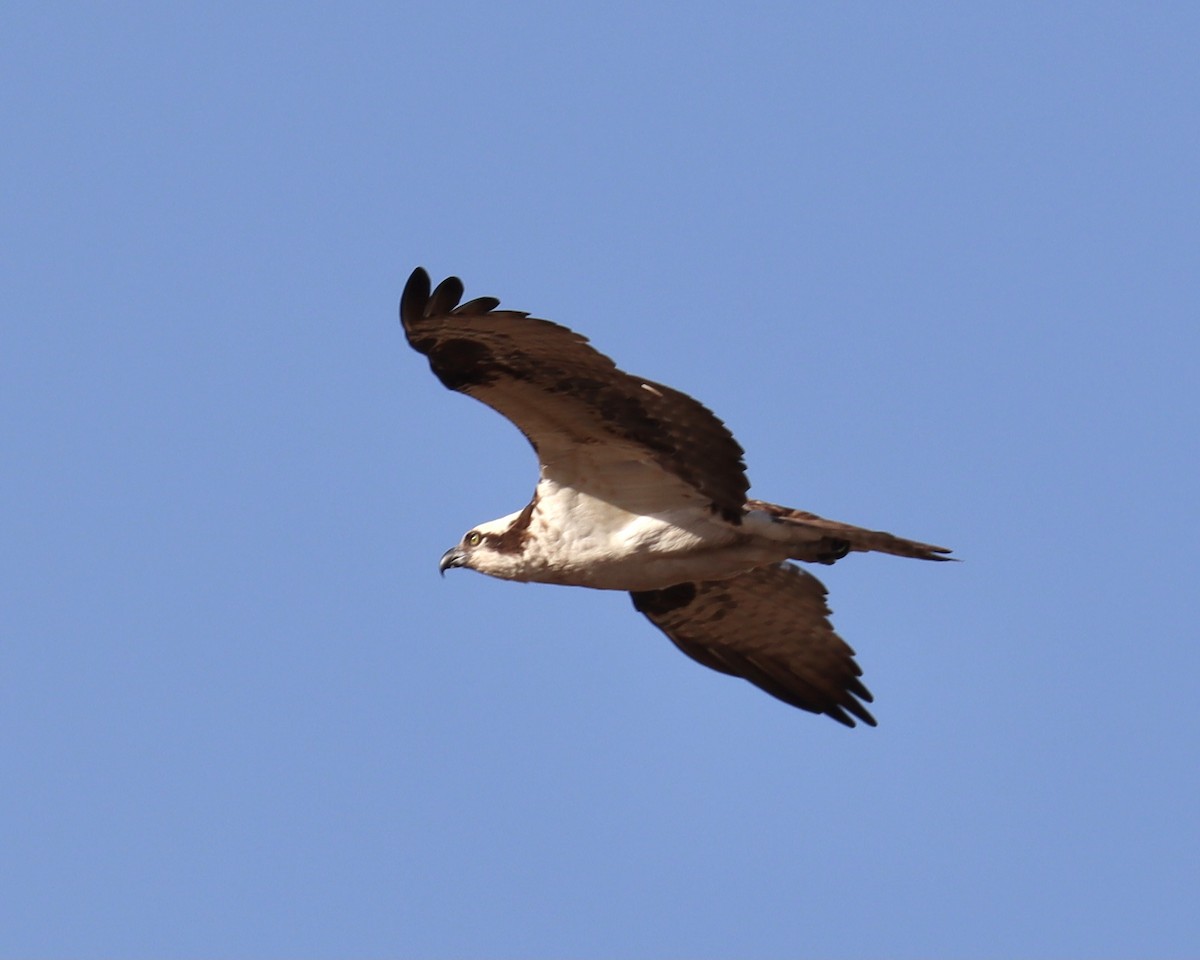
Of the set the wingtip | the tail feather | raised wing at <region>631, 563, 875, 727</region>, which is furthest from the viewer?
raised wing at <region>631, 563, 875, 727</region>

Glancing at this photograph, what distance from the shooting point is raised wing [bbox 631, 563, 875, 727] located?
48.2 ft

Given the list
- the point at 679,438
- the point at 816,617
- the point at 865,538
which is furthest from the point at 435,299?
the point at 816,617

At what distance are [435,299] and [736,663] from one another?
4474mm

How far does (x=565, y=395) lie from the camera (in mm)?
12492

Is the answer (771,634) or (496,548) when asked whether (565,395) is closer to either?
(496,548)

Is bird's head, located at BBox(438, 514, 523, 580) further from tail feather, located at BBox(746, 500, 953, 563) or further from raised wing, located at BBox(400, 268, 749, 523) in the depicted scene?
tail feather, located at BBox(746, 500, 953, 563)

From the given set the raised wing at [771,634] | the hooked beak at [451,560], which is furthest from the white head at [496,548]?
the raised wing at [771,634]

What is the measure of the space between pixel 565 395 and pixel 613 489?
97cm

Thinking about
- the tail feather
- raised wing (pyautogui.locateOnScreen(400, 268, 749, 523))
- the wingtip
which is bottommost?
the tail feather

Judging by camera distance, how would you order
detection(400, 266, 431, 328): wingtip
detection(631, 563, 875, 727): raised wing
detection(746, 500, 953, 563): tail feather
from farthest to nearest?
detection(631, 563, 875, 727): raised wing
detection(746, 500, 953, 563): tail feather
detection(400, 266, 431, 328): wingtip

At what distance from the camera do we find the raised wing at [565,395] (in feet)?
39.1

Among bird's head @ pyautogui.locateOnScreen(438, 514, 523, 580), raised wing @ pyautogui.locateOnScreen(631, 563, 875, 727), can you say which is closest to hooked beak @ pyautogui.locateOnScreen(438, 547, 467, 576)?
bird's head @ pyautogui.locateOnScreen(438, 514, 523, 580)

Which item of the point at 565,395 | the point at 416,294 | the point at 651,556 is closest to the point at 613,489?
the point at 651,556

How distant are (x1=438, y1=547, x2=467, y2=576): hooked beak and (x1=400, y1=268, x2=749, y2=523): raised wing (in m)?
1.07
